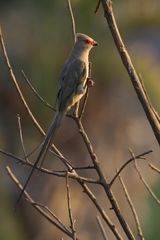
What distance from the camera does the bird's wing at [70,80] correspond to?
14.3 ft

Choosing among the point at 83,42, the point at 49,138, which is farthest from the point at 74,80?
the point at 49,138

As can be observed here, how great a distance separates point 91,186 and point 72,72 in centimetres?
775

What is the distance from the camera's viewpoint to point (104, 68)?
12000 mm

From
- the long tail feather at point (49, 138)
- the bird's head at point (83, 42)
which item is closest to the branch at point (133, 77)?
the long tail feather at point (49, 138)

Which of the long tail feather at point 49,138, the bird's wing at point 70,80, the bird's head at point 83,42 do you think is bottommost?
the long tail feather at point 49,138

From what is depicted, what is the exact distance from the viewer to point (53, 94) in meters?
11.2

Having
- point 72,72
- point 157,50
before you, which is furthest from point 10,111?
point 72,72

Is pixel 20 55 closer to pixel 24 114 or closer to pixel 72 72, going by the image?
pixel 24 114

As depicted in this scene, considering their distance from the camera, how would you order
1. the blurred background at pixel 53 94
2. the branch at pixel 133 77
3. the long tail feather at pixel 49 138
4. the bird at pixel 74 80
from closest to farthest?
the branch at pixel 133 77 < the long tail feather at pixel 49 138 < the bird at pixel 74 80 < the blurred background at pixel 53 94

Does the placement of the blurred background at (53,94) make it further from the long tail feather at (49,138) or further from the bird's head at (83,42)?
the long tail feather at (49,138)

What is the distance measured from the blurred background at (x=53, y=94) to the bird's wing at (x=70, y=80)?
21.9 ft

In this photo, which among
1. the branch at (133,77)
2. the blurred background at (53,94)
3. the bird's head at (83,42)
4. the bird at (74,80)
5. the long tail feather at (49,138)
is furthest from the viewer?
the blurred background at (53,94)

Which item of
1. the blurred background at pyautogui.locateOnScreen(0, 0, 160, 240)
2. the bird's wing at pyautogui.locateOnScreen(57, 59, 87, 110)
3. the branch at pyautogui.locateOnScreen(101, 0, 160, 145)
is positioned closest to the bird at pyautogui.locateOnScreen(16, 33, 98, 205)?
the bird's wing at pyautogui.locateOnScreen(57, 59, 87, 110)

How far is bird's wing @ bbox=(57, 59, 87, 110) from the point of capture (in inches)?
172
